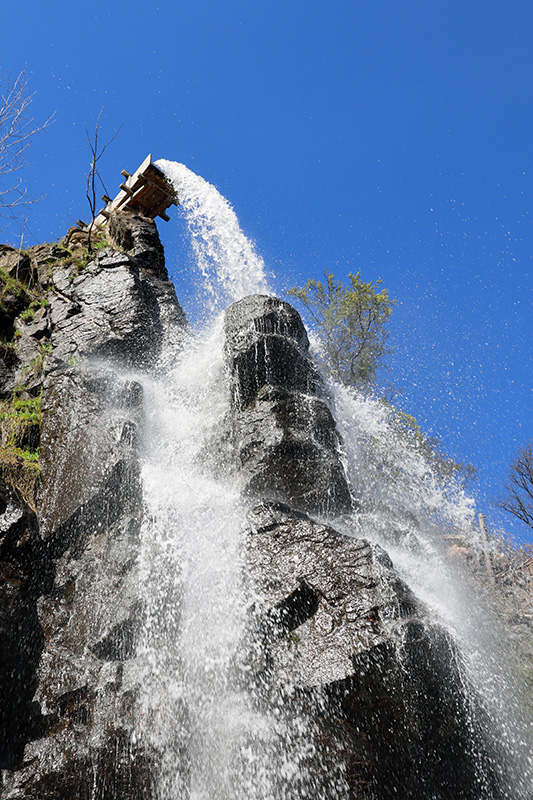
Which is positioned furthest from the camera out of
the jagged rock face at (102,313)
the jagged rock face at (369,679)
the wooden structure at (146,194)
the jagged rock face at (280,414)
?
the wooden structure at (146,194)

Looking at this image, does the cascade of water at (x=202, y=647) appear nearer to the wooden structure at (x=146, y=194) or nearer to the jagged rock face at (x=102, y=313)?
the jagged rock face at (x=102, y=313)

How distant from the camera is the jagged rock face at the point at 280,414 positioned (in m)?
6.51

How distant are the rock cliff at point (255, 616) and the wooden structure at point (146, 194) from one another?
7170 millimetres

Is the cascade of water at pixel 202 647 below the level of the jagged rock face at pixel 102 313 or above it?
below

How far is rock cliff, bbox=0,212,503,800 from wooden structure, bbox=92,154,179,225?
717 centimetres

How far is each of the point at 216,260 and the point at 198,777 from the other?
40.5ft

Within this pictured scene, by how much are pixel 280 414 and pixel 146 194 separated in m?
9.07

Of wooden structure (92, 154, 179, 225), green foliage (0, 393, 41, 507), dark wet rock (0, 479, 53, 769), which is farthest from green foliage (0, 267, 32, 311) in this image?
dark wet rock (0, 479, 53, 769)

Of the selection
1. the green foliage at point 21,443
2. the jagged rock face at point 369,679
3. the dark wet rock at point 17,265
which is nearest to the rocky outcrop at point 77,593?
the green foliage at point 21,443

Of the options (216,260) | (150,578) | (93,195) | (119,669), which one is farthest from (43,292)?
(119,669)

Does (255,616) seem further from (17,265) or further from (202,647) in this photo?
(17,265)

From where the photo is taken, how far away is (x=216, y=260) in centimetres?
1407

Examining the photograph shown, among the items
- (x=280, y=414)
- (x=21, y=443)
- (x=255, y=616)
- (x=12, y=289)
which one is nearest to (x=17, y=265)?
(x=12, y=289)

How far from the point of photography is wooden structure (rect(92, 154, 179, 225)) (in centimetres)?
1291
